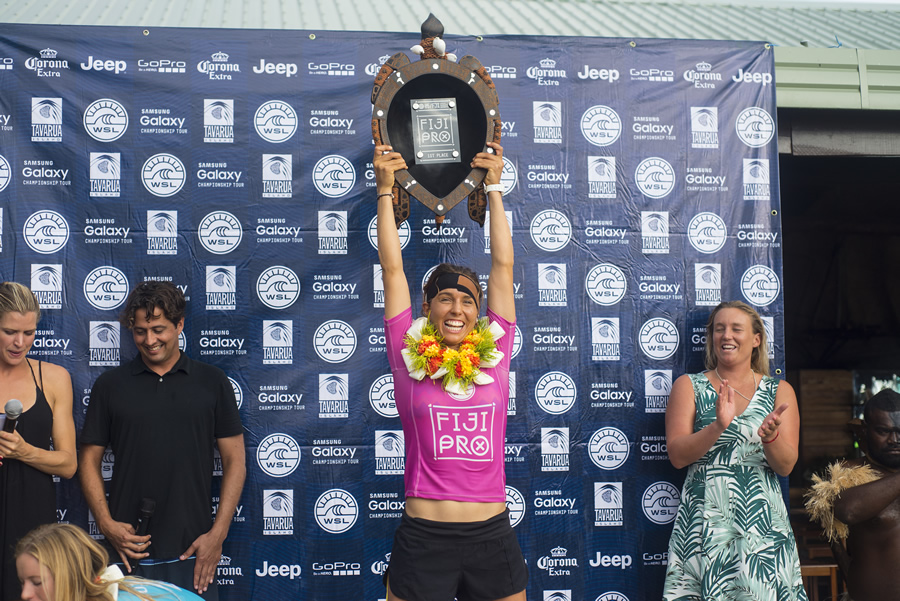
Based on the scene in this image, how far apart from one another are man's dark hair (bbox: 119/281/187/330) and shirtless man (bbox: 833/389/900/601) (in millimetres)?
2915

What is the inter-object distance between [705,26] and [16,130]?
3769mm

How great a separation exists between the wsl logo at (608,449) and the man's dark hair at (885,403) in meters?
1.07

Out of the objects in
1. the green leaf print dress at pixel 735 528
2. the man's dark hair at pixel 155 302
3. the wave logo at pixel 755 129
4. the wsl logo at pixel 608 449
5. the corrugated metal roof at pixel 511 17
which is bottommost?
the green leaf print dress at pixel 735 528

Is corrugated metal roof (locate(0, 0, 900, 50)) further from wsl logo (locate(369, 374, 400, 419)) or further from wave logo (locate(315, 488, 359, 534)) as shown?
wave logo (locate(315, 488, 359, 534))

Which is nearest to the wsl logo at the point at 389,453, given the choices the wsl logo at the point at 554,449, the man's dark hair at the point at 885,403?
the wsl logo at the point at 554,449

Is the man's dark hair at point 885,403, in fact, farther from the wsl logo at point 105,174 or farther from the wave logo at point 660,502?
the wsl logo at point 105,174

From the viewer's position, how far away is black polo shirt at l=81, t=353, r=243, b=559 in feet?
10.2

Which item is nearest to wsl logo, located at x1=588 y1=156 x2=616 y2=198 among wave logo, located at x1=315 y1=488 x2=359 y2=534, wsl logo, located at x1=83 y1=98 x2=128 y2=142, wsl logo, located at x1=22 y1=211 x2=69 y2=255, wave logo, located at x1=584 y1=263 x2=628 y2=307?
wave logo, located at x1=584 y1=263 x2=628 y2=307

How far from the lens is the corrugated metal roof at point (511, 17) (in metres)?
3.92

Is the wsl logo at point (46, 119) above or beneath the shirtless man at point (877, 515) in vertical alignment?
above

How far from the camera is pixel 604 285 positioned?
12.2 ft

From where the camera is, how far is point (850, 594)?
3.11m

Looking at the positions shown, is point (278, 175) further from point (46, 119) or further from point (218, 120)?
point (46, 119)

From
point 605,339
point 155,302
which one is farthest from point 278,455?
point 605,339
